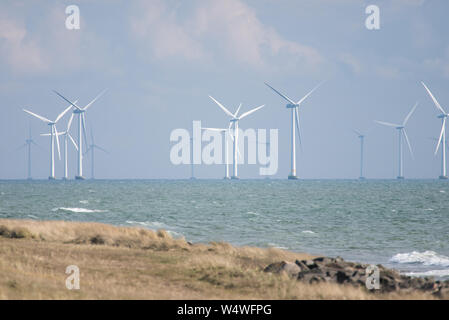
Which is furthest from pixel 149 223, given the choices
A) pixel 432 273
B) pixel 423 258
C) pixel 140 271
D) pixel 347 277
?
pixel 347 277

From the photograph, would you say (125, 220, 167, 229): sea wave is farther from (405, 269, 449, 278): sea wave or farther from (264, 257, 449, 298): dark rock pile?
(264, 257, 449, 298): dark rock pile

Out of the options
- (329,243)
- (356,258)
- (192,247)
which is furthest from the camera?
(329,243)

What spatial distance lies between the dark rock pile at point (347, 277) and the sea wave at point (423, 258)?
36.1 ft

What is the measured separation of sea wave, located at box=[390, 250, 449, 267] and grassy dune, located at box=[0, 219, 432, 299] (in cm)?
744

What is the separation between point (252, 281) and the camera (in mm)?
19594

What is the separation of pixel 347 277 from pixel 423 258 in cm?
1600

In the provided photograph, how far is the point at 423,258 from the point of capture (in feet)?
116

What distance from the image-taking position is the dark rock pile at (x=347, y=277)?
67.6ft
